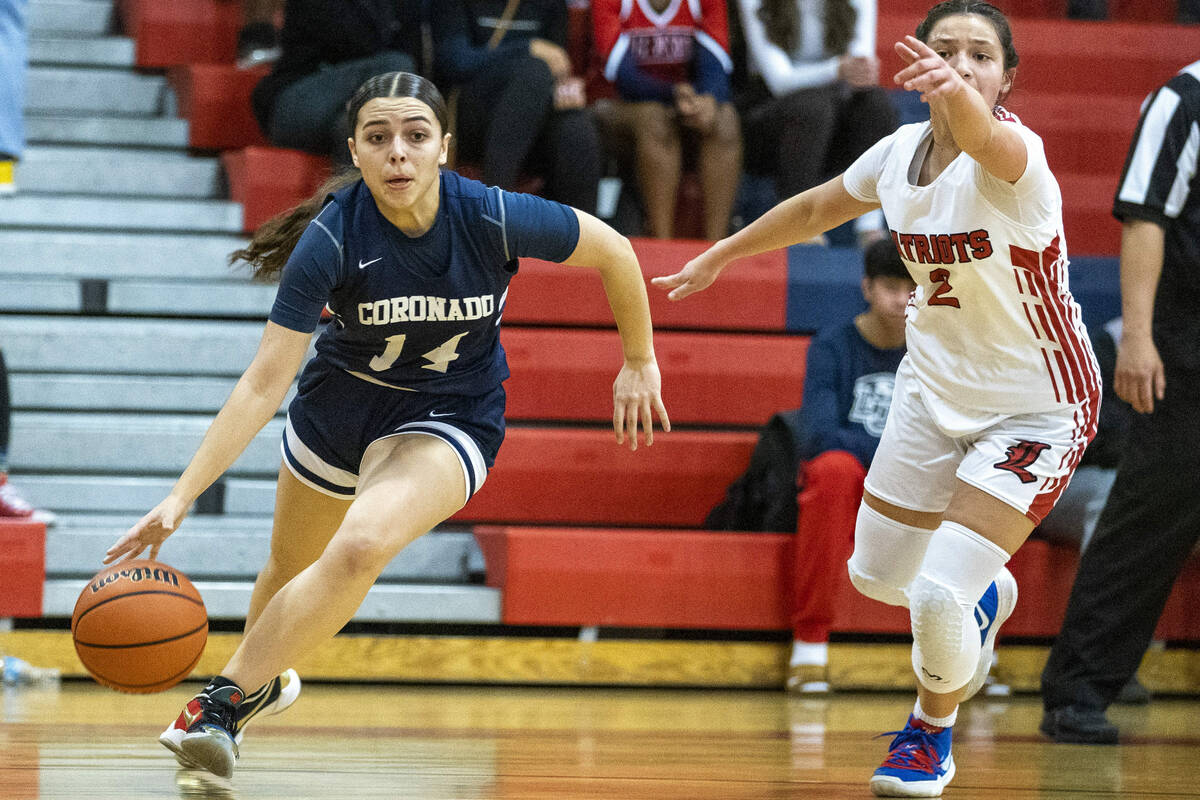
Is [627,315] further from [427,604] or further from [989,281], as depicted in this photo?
[427,604]

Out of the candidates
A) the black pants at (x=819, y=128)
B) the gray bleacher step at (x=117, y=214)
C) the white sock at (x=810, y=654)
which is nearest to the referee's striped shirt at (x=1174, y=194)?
the white sock at (x=810, y=654)

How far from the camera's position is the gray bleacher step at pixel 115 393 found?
18.7 ft

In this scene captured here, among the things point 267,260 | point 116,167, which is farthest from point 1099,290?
point 116,167

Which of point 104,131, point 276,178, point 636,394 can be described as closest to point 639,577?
point 636,394

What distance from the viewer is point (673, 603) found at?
5.09m

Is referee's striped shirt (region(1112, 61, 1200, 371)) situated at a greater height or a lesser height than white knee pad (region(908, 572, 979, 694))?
greater

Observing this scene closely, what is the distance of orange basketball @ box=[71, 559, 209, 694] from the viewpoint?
3141mm

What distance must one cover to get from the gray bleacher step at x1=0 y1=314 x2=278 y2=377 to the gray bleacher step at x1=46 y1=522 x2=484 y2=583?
755 mm

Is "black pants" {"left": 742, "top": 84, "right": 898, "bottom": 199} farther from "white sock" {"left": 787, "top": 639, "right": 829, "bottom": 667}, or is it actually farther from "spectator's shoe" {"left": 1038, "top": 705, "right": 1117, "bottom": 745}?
"spectator's shoe" {"left": 1038, "top": 705, "right": 1117, "bottom": 745}

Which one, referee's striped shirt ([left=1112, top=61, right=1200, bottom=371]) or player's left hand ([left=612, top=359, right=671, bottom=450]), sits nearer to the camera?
player's left hand ([left=612, top=359, right=671, bottom=450])

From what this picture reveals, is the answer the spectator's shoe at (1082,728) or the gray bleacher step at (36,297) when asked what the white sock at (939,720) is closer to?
the spectator's shoe at (1082,728)

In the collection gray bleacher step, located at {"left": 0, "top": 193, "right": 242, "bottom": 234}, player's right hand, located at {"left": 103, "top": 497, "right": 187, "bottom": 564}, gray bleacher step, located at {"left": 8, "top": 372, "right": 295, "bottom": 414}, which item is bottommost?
gray bleacher step, located at {"left": 8, "top": 372, "right": 295, "bottom": 414}

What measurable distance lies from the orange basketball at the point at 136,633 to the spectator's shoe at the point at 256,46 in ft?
12.8

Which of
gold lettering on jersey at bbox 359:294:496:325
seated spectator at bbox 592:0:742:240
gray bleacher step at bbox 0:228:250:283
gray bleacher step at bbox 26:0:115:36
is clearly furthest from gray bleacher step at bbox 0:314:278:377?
gold lettering on jersey at bbox 359:294:496:325
